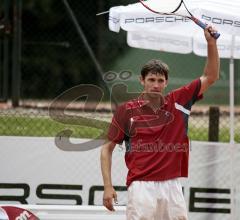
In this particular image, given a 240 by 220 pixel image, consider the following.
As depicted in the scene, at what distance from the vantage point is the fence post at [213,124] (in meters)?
8.82

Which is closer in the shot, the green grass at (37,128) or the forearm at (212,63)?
the forearm at (212,63)

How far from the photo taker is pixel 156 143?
559cm

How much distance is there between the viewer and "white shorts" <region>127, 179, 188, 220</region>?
5527 mm

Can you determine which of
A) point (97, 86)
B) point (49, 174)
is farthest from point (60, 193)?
point (97, 86)

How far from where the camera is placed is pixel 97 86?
10.1m

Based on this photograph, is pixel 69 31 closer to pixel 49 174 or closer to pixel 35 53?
pixel 35 53

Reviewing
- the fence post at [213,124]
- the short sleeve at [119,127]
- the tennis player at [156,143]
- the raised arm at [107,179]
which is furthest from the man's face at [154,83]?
the fence post at [213,124]

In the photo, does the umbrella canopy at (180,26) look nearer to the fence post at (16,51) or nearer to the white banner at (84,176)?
the white banner at (84,176)

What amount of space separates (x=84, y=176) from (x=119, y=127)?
8.70 ft

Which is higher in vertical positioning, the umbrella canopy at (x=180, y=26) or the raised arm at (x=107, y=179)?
the umbrella canopy at (x=180, y=26)

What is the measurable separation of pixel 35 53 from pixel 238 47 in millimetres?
4880

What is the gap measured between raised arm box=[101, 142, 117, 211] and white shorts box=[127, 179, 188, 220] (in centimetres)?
15

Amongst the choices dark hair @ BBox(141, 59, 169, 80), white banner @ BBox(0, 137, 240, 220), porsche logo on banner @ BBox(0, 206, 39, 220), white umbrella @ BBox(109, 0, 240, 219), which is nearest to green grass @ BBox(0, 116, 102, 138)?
white banner @ BBox(0, 137, 240, 220)

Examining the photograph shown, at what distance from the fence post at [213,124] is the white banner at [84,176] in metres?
0.41
